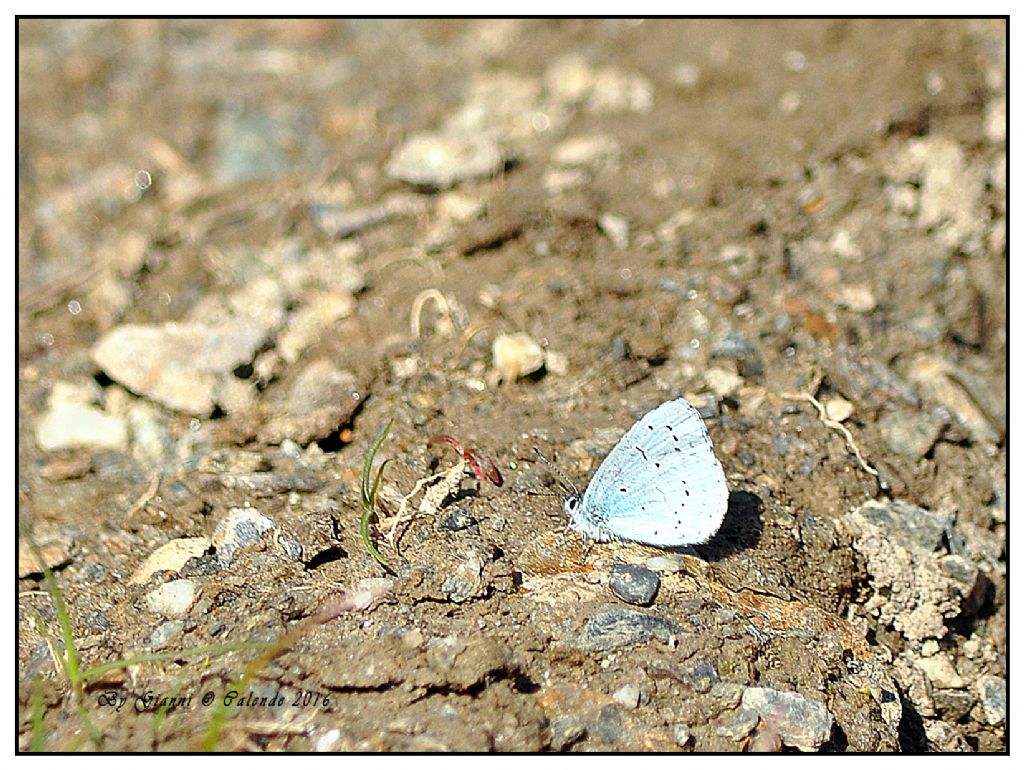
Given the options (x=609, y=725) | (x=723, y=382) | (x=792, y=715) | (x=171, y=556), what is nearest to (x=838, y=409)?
(x=723, y=382)

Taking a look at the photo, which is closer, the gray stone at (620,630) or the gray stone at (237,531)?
the gray stone at (620,630)

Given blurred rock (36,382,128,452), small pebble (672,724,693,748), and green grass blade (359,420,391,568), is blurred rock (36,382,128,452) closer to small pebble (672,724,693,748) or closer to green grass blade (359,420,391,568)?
green grass blade (359,420,391,568)

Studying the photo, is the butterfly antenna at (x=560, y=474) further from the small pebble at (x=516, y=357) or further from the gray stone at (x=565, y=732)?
the gray stone at (x=565, y=732)

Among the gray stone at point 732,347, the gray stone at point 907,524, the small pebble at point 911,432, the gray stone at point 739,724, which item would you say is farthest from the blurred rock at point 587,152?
the gray stone at point 739,724

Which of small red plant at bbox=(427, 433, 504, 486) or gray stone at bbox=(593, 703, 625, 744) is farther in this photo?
small red plant at bbox=(427, 433, 504, 486)

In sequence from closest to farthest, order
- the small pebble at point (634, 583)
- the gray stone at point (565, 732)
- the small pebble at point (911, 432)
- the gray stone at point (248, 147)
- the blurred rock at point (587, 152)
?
1. the gray stone at point (565, 732)
2. the small pebble at point (634, 583)
3. the small pebble at point (911, 432)
4. the blurred rock at point (587, 152)
5. the gray stone at point (248, 147)

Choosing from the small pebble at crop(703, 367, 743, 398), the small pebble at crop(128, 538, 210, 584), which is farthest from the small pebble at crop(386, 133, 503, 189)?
the small pebble at crop(128, 538, 210, 584)

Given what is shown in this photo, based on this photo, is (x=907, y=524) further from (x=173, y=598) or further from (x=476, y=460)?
(x=173, y=598)
